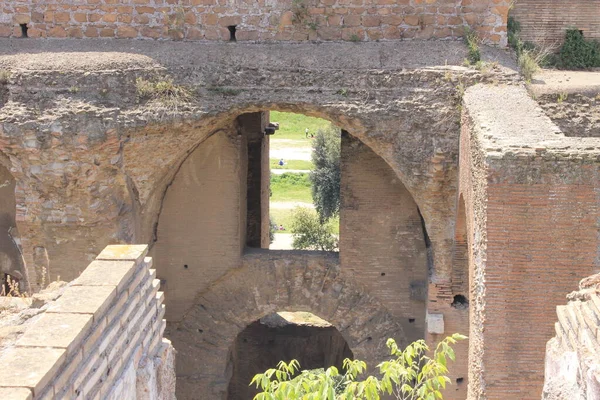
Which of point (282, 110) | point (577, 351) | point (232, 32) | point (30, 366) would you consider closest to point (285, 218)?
point (232, 32)

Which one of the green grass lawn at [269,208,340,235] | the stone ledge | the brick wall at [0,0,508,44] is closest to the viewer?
the stone ledge

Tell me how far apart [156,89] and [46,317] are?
5.66 m

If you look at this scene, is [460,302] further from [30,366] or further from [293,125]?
[293,125]

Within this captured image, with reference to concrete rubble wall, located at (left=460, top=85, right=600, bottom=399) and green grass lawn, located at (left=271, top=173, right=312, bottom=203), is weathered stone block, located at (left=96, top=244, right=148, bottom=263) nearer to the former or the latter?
concrete rubble wall, located at (left=460, top=85, right=600, bottom=399)

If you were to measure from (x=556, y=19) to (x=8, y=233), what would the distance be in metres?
8.11

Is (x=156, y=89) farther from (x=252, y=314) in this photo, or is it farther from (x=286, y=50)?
(x=252, y=314)

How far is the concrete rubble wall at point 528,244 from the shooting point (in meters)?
5.93

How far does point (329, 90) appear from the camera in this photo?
9211mm

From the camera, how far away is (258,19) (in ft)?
32.6

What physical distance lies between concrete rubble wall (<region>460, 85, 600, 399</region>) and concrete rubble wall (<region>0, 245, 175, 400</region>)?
2.54 metres

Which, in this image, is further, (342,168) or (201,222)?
(201,222)

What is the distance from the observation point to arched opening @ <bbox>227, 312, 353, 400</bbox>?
12.8 metres

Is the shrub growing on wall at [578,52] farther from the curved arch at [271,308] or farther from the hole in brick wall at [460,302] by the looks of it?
the curved arch at [271,308]

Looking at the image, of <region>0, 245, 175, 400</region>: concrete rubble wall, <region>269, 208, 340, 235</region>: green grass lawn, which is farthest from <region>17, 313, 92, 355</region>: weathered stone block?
<region>269, 208, 340, 235</region>: green grass lawn
